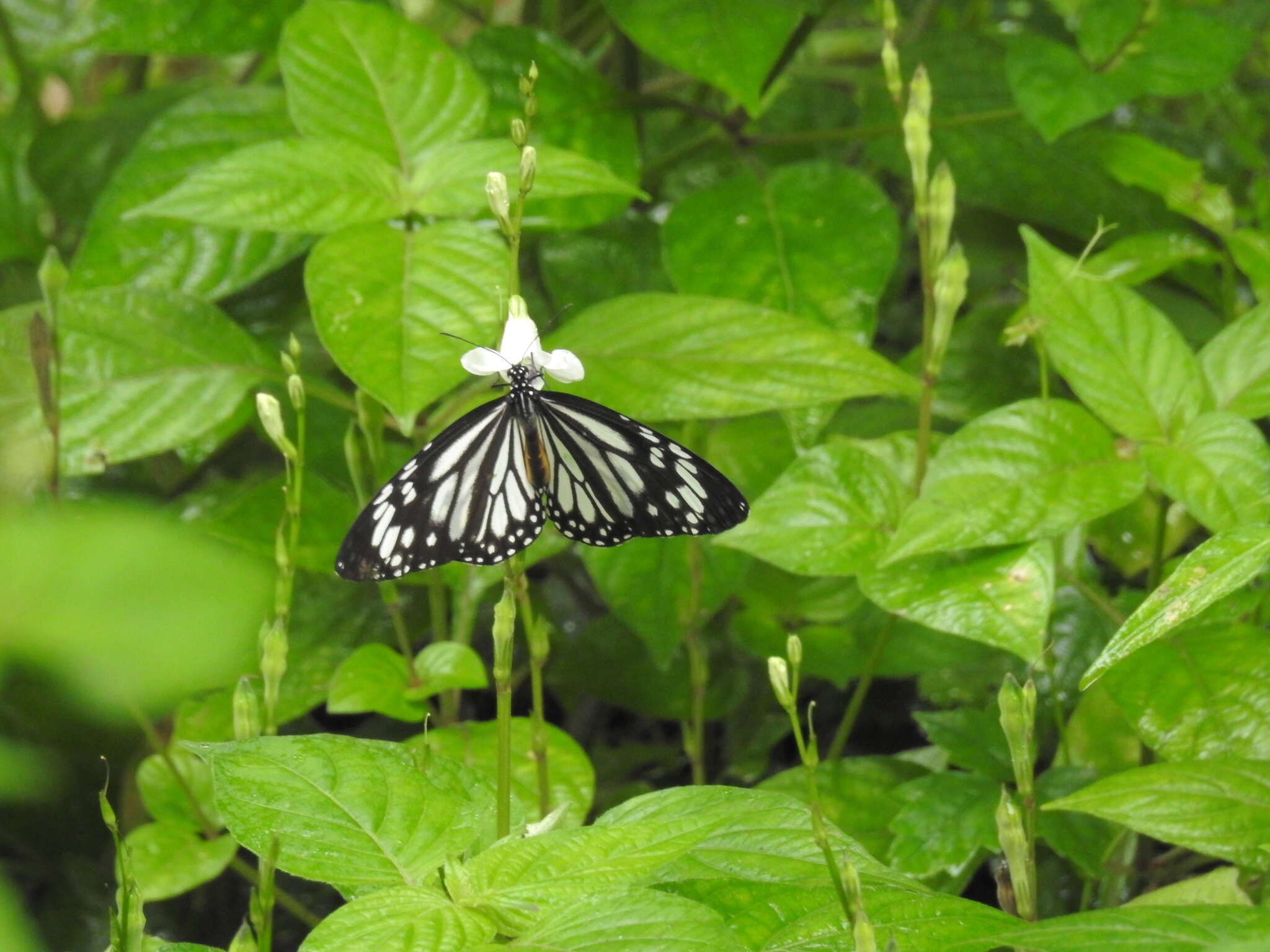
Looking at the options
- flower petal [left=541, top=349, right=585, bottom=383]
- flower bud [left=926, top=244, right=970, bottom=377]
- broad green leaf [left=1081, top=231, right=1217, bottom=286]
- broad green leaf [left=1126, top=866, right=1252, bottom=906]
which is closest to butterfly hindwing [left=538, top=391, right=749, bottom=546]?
flower petal [left=541, top=349, right=585, bottom=383]

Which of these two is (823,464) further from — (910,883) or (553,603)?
(553,603)

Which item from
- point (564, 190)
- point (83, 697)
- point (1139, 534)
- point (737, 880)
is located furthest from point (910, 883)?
point (1139, 534)

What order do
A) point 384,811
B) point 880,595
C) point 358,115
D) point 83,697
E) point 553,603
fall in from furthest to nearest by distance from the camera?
point 553,603 → point 358,115 → point 880,595 → point 384,811 → point 83,697

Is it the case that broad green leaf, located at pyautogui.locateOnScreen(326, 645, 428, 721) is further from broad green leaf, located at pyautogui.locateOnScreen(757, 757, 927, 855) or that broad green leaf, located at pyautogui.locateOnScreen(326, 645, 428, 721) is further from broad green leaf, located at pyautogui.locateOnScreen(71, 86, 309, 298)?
broad green leaf, located at pyautogui.locateOnScreen(71, 86, 309, 298)

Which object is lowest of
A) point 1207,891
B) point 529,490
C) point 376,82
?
point 1207,891

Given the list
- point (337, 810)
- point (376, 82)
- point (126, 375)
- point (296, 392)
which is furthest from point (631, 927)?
point (376, 82)

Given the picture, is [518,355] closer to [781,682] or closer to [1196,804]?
[781,682]
